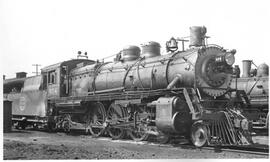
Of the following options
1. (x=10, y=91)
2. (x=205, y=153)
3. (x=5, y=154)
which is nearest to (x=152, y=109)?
(x=205, y=153)

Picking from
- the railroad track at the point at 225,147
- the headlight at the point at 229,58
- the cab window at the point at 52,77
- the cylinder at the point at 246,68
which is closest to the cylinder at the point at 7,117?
the cab window at the point at 52,77

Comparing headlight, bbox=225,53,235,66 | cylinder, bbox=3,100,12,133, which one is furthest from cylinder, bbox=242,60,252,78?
cylinder, bbox=3,100,12,133

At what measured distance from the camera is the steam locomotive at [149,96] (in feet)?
31.8

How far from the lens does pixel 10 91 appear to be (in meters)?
18.1

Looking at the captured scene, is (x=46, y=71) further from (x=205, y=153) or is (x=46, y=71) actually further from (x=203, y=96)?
(x=205, y=153)

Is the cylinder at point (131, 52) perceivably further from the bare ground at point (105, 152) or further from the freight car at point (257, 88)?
the bare ground at point (105, 152)

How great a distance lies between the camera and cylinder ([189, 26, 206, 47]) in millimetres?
10750

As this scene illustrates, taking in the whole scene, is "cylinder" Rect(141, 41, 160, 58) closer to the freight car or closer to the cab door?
the freight car

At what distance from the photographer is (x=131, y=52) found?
12.9 metres

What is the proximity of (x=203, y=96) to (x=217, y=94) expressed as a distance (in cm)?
41

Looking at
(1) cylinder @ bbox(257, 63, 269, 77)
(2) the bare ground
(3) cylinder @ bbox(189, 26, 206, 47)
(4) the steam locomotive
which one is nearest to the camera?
(2) the bare ground

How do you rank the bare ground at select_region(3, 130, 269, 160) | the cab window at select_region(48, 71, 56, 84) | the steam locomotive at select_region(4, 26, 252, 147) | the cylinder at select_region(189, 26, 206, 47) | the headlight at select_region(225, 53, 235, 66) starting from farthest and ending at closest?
1. the cab window at select_region(48, 71, 56, 84)
2. the cylinder at select_region(189, 26, 206, 47)
3. the headlight at select_region(225, 53, 235, 66)
4. the steam locomotive at select_region(4, 26, 252, 147)
5. the bare ground at select_region(3, 130, 269, 160)

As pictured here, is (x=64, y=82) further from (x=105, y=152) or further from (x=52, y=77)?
(x=105, y=152)

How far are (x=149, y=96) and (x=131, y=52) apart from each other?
2.37 meters
